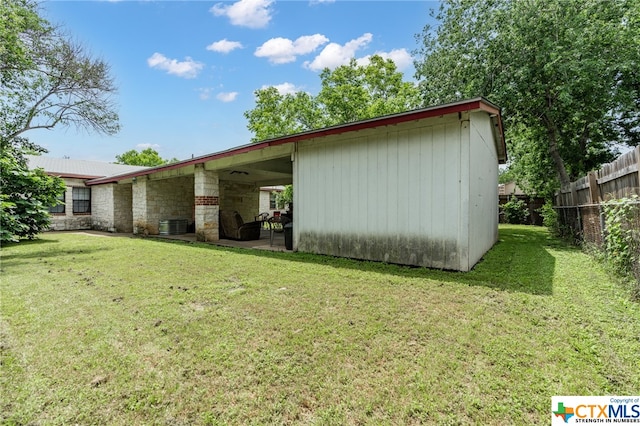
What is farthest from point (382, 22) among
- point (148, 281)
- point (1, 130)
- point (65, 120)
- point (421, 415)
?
point (1, 130)

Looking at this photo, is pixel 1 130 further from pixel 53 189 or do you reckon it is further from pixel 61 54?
pixel 53 189

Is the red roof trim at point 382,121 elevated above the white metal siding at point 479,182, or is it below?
above

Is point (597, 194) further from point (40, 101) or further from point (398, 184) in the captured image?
point (40, 101)

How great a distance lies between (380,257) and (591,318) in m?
3.18

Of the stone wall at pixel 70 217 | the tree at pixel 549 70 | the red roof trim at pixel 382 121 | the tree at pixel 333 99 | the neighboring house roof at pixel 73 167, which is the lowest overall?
the stone wall at pixel 70 217

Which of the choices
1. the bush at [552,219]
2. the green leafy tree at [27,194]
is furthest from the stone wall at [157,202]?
the bush at [552,219]

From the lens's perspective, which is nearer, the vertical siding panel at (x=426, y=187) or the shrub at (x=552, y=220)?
the vertical siding panel at (x=426, y=187)

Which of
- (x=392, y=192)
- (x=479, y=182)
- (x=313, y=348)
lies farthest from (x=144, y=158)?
(x=313, y=348)

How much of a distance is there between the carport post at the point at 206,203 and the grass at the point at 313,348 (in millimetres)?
4711

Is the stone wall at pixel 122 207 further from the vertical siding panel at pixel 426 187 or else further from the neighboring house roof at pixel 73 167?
the vertical siding panel at pixel 426 187

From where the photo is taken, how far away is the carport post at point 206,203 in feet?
30.2

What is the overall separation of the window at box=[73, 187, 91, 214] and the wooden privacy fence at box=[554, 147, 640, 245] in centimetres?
1971

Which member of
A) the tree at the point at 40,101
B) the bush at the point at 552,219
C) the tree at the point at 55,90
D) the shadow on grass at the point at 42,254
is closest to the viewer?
the shadow on grass at the point at 42,254

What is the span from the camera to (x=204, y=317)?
313 cm
